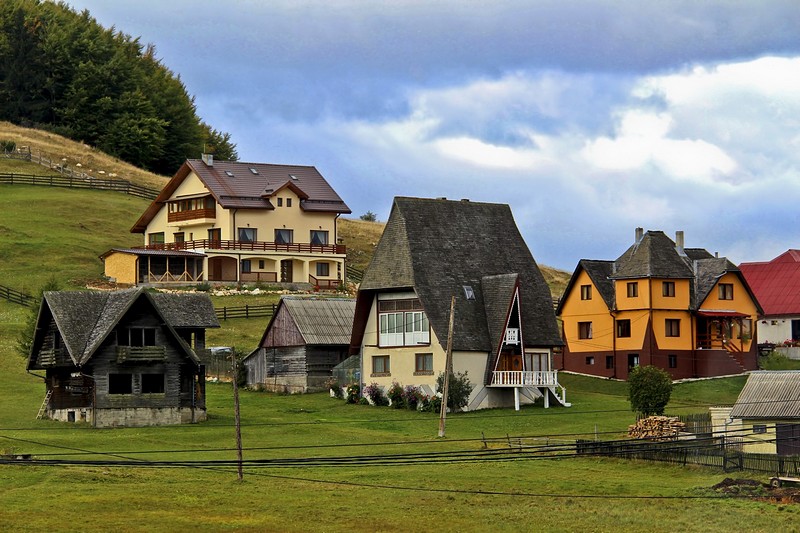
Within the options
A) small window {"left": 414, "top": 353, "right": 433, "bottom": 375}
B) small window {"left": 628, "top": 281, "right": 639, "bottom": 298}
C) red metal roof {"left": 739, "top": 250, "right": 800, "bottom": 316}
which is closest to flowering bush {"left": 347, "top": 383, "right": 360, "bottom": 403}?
small window {"left": 414, "top": 353, "right": 433, "bottom": 375}

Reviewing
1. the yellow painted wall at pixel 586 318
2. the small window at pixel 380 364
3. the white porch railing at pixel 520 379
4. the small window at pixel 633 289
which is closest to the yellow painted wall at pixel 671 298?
the small window at pixel 633 289

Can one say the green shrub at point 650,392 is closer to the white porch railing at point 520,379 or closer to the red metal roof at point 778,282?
the white porch railing at point 520,379

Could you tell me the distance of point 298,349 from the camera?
8412 cm

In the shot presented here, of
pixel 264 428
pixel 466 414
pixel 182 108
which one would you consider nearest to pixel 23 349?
pixel 264 428

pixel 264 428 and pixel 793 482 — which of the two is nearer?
pixel 793 482

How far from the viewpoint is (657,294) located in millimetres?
89562

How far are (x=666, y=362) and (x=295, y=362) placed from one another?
22467 mm

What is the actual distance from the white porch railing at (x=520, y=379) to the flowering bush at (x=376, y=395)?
19.6ft

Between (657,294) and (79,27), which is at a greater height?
(79,27)

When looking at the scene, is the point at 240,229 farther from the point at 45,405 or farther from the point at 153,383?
the point at 45,405

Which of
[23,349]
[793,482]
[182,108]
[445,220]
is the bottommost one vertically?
[793,482]

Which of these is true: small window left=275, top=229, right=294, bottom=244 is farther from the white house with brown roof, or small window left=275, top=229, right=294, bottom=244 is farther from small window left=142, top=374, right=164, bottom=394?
small window left=142, top=374, right=164, bottom=394

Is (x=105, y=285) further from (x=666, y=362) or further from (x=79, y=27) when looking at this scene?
(x=79, y=27)

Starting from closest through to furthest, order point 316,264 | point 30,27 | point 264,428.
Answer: point 264,428
point 316,264
point 30,27
